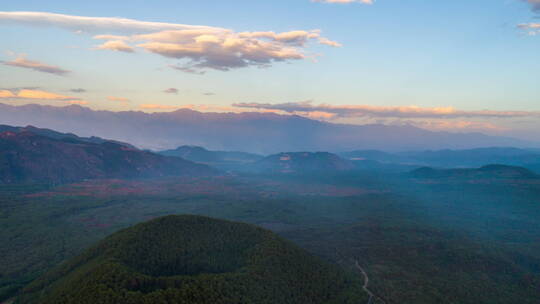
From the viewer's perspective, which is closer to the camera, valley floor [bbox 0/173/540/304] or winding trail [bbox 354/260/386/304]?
winding trail [bbox 354/260/386/304]

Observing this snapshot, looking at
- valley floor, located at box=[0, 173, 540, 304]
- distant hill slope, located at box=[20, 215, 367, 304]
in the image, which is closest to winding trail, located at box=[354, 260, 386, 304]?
valley floor, located at box=[0, 173, 540, 304]

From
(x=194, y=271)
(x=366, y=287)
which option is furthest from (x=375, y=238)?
(x=194, y=271)

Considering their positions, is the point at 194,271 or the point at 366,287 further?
the point at 366,287

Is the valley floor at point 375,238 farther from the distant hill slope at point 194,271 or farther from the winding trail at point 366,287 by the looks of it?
the distant hill slope at point 194,271

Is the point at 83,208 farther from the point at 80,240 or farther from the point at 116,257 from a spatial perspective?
the point at 116,257

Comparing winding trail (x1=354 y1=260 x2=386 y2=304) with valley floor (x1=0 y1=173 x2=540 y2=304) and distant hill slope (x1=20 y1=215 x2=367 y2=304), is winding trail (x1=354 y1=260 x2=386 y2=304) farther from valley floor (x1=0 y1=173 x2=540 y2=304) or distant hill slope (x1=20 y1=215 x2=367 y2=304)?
distant hill slope (x1=20 y1=215 x2=367 y2=304)

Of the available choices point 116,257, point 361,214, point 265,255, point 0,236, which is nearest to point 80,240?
point 0,236

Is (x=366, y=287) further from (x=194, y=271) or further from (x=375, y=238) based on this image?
(x=375, y=238)

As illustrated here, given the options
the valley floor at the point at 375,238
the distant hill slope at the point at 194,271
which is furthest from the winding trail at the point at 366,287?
the distant hill slope at the point at 194,271
